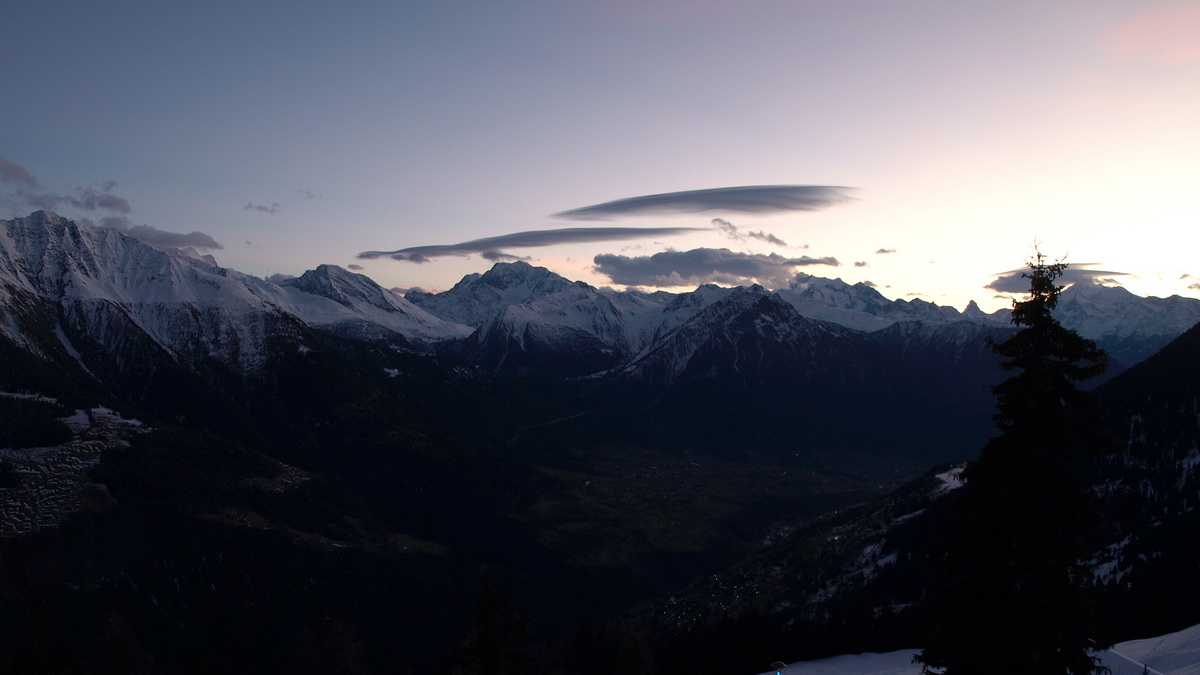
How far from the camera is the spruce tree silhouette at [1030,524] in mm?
23562

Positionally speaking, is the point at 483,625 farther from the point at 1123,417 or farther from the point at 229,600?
the point at 1123,417

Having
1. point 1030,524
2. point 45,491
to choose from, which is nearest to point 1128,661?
point 1030,524

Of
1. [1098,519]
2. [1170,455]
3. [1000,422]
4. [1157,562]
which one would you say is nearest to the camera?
[1098,519]

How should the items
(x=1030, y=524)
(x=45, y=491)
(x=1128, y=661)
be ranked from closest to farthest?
(x=1030, y=524)
(x=1128, y=661)
(x=45, y=491)

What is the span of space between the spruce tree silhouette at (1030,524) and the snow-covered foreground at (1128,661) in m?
24.9

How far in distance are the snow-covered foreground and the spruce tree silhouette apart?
24.9m

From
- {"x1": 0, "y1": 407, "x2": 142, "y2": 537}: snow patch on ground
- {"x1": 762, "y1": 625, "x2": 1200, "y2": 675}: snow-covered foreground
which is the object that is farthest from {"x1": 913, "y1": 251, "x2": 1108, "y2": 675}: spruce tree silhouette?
{"x1": 0, "y1": 407, "x2": 142, "y2": 537}: snow patch on ground

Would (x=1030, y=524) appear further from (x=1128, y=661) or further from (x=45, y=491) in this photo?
(x=45, y=491)

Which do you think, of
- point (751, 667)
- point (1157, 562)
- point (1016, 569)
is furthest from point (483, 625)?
point (1157, 562)

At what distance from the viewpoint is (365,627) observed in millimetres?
180875

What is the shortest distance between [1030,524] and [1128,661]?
38.1 metres

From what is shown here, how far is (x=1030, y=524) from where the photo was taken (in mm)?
23938

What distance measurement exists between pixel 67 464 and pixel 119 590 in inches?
2066

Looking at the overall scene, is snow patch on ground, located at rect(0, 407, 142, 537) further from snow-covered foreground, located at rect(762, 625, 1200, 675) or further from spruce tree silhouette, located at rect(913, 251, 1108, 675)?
spruce tree silhouette, located at rect(913, 251, 1108, 675)
